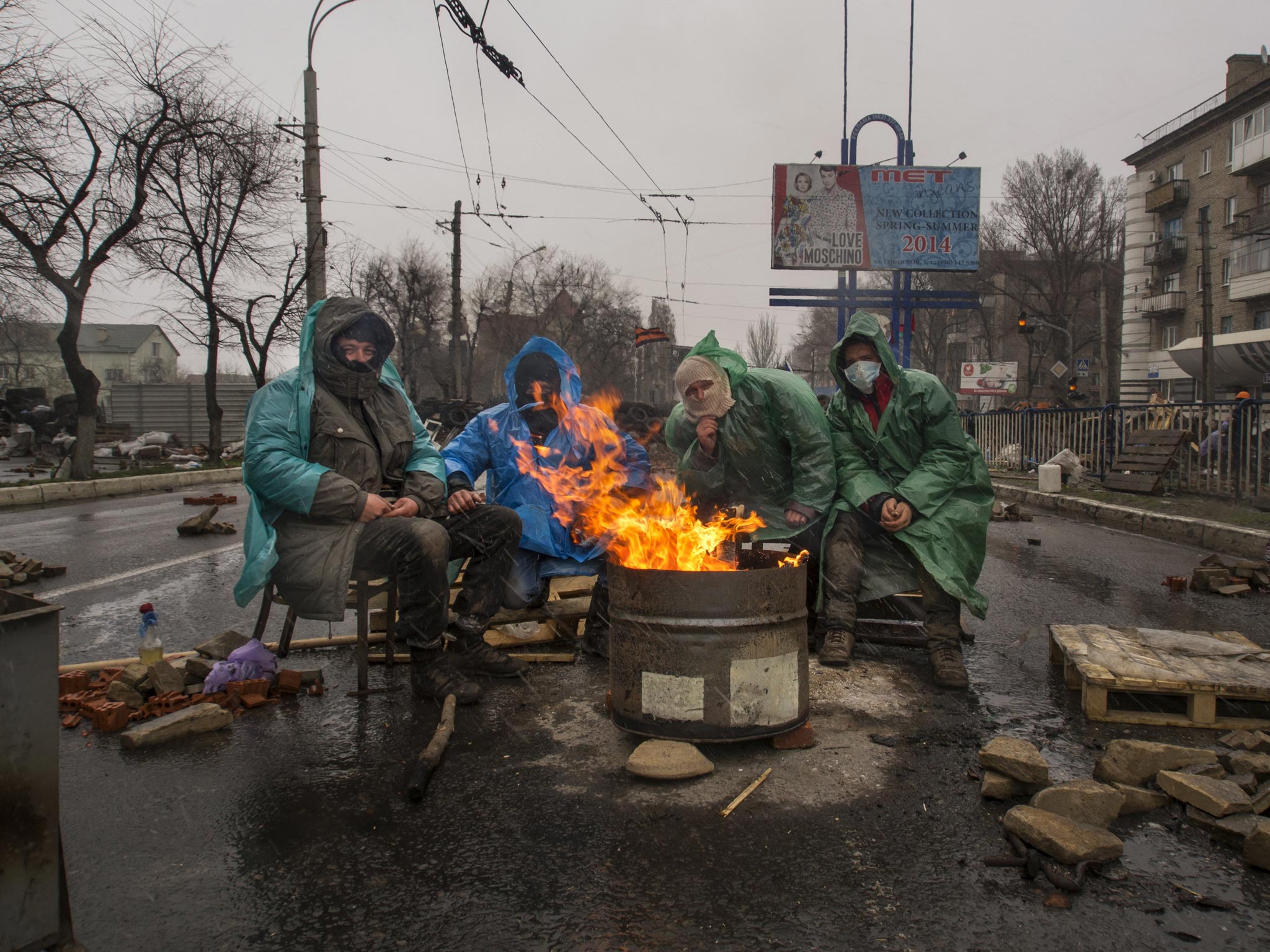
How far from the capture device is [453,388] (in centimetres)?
3231

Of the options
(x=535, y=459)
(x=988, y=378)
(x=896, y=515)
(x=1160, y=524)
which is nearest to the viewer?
(x=896, y=515)

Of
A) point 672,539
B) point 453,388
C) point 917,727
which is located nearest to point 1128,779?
point 917,727

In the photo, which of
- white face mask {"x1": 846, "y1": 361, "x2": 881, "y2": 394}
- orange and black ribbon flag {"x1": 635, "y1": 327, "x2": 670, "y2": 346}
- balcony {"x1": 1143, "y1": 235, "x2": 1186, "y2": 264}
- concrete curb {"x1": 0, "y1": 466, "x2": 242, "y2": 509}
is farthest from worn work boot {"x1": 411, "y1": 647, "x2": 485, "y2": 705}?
balcony {"x1": 1143, "y1": 235, "x2": 1186, "y2": 264}

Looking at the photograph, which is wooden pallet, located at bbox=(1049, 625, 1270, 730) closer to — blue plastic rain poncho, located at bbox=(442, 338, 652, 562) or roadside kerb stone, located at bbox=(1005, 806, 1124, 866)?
roadside kerb stone, located at bbox=(1005, 806, 1124, 866)

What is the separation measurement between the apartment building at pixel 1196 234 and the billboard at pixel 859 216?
1877cm

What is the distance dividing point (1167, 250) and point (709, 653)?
5257 cm

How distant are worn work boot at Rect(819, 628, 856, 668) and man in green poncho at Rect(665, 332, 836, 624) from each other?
415 mm

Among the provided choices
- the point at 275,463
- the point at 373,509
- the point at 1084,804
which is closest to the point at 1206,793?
the point at 1084,804

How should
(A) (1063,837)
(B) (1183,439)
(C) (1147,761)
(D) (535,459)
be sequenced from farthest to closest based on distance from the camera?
(B) (1183,439) → (D) (535,459) → (C) (1147,761) → (A) (1063,837)

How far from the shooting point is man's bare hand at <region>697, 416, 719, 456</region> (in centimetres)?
483

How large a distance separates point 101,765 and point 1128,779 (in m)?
3.78

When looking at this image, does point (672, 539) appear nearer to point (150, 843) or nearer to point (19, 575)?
point (150, 843)

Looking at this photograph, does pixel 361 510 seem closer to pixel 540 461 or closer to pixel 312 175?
pixel 540 461

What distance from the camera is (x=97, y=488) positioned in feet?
50.3
